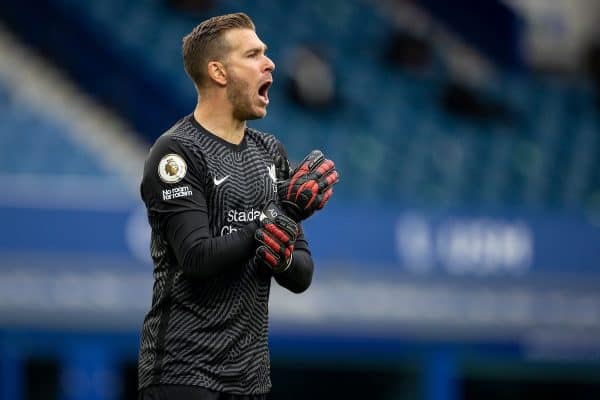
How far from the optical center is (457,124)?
1166cm

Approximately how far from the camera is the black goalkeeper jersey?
3387 mm

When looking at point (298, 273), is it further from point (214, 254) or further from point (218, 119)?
point (218, 119)

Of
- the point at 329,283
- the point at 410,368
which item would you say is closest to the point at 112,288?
the point at 329,283

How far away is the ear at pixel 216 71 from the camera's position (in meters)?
3.49

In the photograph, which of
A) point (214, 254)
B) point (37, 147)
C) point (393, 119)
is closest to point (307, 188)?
point (214, 254)

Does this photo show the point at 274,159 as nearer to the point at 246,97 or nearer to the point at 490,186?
the point at 246,97

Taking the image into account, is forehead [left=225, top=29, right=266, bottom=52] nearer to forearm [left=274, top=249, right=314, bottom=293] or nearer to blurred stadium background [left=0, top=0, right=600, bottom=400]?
forearm [left=274, top=249, right=314, bottom=293]

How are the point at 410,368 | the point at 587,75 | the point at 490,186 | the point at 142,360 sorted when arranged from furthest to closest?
the point at 587,75
the point at 490,186
the point at 410,368
the point at 142,360

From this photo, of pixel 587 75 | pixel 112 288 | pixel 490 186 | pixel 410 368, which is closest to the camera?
pixel 112 288

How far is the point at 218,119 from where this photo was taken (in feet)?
11.6

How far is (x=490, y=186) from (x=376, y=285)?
2.51 meters

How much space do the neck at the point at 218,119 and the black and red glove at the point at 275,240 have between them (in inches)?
11.4

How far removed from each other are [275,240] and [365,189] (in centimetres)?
704

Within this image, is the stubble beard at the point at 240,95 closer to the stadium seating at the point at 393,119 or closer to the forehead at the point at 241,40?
the forehead at the point at 241,40
